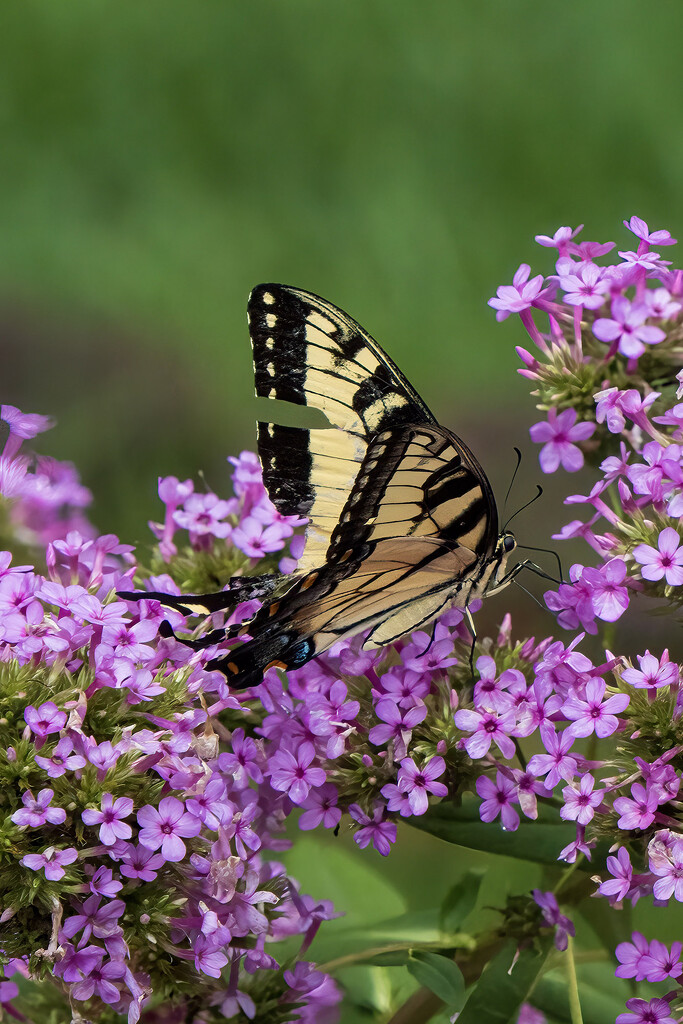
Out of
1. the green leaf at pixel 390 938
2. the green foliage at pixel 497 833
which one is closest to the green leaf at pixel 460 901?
the green leaf at pixel 390 938

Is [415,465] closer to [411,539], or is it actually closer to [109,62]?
[411,539]

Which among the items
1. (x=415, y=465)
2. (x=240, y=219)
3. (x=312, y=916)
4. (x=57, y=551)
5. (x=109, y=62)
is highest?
(x=109, y=62)

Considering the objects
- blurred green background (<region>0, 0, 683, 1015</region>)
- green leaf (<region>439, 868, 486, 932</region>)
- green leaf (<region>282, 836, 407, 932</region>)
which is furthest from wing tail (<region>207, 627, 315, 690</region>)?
blurred green background (<region>0, 0, 683, 1015</region>)

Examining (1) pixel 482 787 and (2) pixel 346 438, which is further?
(2) pixel 346 438

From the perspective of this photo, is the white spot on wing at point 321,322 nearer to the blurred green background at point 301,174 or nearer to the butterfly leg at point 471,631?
the butterfly leg at point 471,631

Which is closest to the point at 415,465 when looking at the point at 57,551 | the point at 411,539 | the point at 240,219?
the point at 411,539
